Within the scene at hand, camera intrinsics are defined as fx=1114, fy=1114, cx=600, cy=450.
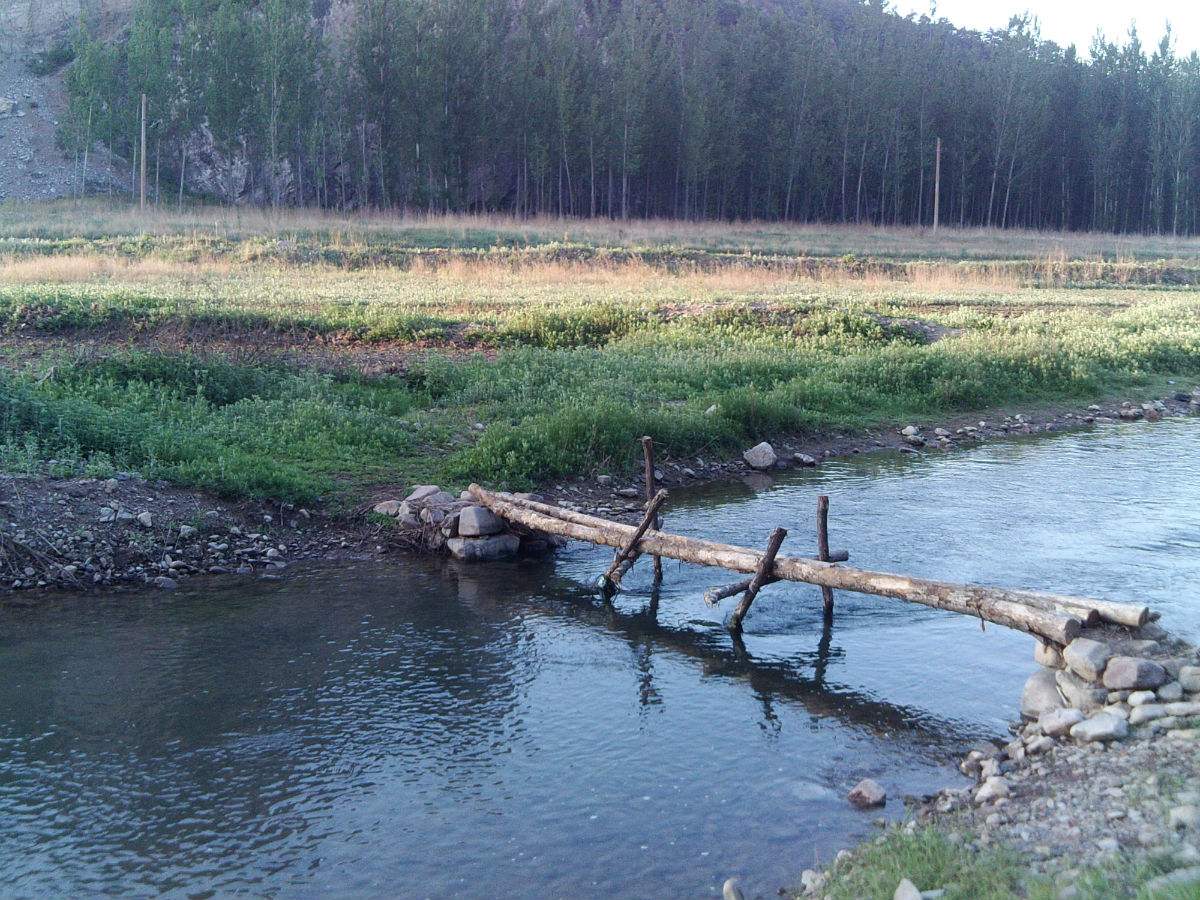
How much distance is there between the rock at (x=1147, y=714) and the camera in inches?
238

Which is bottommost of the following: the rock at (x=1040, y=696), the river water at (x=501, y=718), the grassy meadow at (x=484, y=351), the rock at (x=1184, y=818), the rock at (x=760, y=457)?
the river water at (x=501, y=718)

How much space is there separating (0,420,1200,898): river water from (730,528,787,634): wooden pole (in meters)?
0.17

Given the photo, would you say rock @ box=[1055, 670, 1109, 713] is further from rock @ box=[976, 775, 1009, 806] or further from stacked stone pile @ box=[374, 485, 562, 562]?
stacked stone pile @ box=[374, 485, 562, 562]

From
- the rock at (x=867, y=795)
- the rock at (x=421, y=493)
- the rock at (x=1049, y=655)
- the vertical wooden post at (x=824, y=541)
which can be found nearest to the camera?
the rock at (x=867, y=795)

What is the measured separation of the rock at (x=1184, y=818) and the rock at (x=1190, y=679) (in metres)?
1.61

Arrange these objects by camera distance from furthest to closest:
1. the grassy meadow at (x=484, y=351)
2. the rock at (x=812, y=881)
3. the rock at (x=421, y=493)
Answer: the grassy meadow at (x=484, y=351)
the rock at (x=421, y=493)
the rock at (x=812, y=881)

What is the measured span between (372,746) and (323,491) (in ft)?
16.7

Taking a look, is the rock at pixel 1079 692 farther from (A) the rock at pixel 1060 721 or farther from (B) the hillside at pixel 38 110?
(B) the hillside at pixel 38 110

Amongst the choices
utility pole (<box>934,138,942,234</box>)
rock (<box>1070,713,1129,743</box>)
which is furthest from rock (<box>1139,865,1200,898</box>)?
utility pole (<box>934,138,942,234</box>)

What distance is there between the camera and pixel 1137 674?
6262 millimetres

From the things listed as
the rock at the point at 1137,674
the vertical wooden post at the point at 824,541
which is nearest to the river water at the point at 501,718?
the vertical wooden post at the point at 824,541

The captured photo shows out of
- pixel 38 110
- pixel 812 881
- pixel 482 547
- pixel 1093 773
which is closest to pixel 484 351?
pixel 482 547

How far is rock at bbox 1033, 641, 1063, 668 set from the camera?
22.6 feet

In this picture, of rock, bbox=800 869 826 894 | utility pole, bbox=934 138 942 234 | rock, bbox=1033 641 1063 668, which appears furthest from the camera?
utility pole, bbox=934 138 942 234
